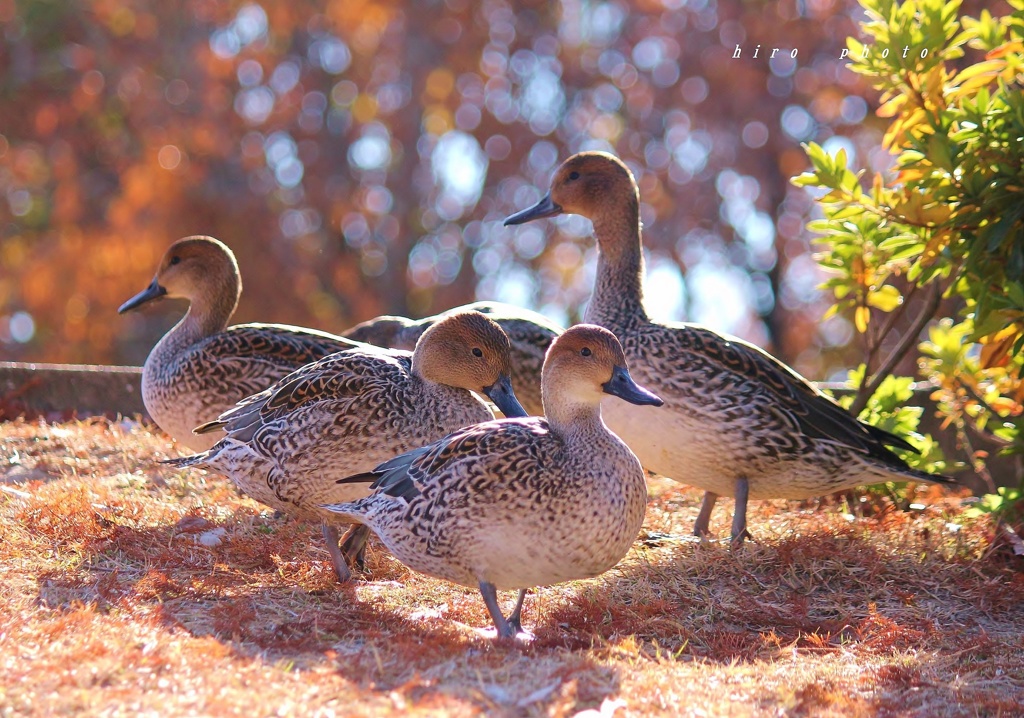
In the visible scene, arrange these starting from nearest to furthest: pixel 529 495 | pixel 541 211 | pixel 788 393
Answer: pixel 529 495
pixel 788 393
pixel 541 211

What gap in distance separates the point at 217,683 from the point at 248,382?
2.94 metres

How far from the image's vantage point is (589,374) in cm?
435

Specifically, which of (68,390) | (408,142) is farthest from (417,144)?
(68,390)

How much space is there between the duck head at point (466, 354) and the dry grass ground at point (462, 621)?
852 millimetres

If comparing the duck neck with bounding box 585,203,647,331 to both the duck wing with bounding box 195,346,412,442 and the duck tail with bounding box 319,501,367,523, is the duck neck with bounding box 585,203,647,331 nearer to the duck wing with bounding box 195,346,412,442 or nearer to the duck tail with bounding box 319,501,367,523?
the duck wing with bounding box 195,346,412,442

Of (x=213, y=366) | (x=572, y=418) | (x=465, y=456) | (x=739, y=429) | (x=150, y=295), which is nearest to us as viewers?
(x=465, y=456)

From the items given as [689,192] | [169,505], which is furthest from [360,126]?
[169,505]

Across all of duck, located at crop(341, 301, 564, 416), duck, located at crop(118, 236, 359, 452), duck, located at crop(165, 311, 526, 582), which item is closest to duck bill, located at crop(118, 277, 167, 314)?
duck, located at crop(118, 236, 359, 452)

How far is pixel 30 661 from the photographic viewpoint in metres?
3.47

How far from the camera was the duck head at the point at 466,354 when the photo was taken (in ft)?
16.6

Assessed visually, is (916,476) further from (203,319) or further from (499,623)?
(203,319)

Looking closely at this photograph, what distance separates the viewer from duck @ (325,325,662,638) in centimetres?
399

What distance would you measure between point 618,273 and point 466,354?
155cm

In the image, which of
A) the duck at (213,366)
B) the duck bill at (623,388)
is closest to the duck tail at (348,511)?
the duck bill at (623,388)
